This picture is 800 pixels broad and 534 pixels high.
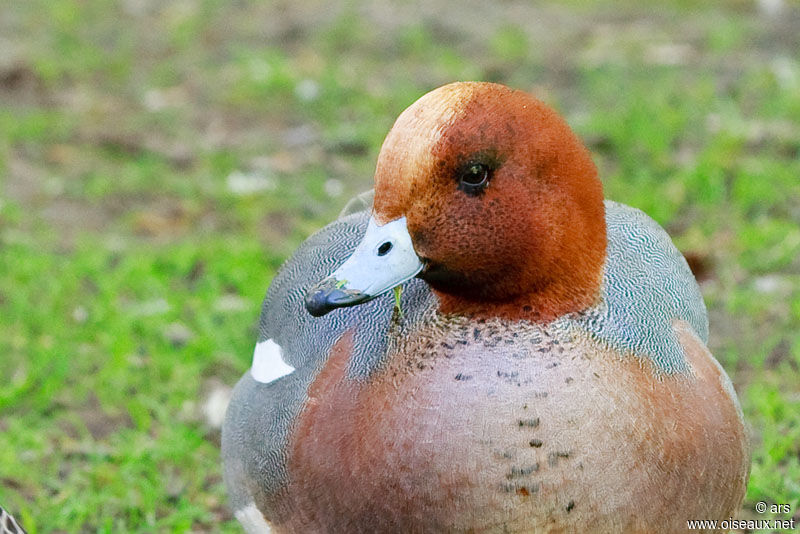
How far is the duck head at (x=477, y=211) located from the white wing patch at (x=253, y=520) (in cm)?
60

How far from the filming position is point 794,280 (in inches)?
142

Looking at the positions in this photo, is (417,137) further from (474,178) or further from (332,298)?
(332,298)

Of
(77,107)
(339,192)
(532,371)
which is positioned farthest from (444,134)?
(77,107)

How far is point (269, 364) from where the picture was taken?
241 centimetres

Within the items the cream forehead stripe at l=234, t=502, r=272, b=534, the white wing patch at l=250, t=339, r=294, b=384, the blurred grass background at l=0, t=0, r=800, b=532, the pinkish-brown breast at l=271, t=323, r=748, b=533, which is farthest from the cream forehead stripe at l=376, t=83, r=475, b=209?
the blurred grass background at l=0, t=0, r=800, b=532

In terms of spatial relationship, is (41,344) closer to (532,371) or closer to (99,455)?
(99,455)

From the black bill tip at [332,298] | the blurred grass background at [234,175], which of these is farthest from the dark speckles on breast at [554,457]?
the blurred grass background at [234,175]

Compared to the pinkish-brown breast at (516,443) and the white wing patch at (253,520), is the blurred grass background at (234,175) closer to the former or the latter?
the white wing patch at (253,520)

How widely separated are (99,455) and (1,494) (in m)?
0.28

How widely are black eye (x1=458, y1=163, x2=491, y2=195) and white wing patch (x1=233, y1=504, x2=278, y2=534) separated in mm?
829

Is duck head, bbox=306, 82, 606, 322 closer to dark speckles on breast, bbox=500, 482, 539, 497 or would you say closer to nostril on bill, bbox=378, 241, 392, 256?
nostril on bill, bbox=378, 241, 392, 256

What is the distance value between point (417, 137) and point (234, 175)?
2.86 meters

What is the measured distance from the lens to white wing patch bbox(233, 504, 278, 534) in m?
2.25

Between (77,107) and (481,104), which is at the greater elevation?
(77,107)
